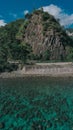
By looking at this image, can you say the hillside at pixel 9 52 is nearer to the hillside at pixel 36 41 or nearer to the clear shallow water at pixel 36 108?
the hillside at pixel 36 41

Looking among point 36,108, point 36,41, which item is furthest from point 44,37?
point 36,108

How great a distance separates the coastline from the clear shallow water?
19.2 m

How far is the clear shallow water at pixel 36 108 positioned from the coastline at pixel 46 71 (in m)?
19.2

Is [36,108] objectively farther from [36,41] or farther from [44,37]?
[36,41]

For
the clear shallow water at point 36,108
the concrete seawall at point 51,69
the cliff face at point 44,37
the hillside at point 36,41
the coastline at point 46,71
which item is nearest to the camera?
the clear shallow water at point 36,108

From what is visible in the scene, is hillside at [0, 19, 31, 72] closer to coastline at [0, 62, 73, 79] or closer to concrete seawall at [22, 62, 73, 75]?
coastline at [0, 62, 73, 79]

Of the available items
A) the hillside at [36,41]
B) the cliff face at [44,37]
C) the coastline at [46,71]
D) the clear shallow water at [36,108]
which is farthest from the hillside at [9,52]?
the clear shallow water at [36,108]

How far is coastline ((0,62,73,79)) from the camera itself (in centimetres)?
6175

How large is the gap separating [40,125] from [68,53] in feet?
224

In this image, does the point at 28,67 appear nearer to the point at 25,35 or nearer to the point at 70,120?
the point at 25,35

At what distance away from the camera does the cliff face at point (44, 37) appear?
293 feet

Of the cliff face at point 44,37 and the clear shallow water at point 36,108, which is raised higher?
the cliff face at point 44,37

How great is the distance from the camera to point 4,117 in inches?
1034

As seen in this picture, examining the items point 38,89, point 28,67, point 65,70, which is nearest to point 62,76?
point 65,70
